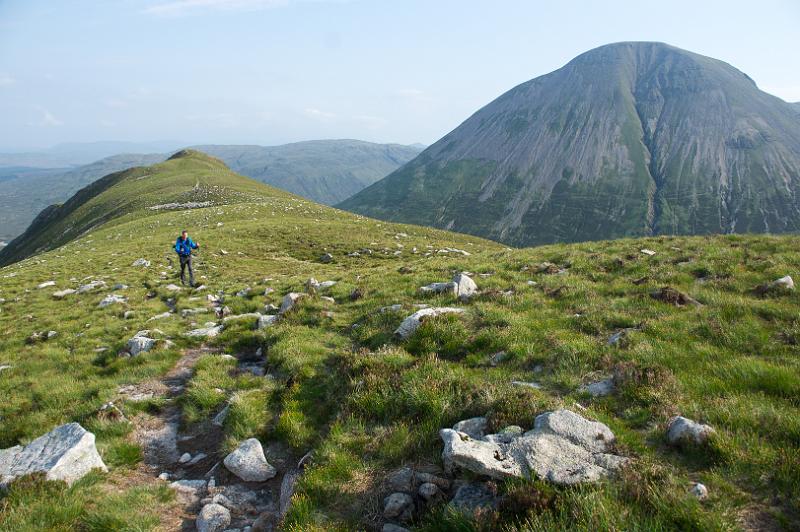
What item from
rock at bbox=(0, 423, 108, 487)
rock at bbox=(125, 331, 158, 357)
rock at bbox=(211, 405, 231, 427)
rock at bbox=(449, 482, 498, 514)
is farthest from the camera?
rock at bbox=(125, 331, 158, 357)

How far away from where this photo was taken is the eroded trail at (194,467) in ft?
21.7

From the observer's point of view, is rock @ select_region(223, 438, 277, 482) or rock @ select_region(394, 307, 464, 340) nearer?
rock @ select_region(223, 438, 277, 482)

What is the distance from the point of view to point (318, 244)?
37469 millimetres

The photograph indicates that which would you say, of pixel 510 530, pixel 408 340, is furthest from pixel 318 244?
pixel 510 530

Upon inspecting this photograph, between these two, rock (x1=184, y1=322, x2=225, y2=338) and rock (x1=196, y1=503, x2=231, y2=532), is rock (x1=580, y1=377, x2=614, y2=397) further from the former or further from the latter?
rock (x1=184, y1=322, x2=225, y2=338)

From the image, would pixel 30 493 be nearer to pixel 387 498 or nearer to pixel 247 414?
pixel 247 414

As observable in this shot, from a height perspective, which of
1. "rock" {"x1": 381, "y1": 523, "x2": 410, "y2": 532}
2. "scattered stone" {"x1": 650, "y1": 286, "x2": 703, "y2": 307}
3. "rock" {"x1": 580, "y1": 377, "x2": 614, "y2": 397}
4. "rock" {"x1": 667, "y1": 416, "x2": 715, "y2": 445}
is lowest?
"rock" {"x1": 381, "y1": 523, "x2": 410, "y2": 532}

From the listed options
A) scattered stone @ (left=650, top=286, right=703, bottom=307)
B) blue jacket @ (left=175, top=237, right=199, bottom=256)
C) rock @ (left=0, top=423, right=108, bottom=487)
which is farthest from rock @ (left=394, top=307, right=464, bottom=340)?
blue jacket @ (left=175, top=237, right=199, bottom=256)

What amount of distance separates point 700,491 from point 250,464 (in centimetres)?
680

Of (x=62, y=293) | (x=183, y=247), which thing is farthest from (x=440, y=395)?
(x=62, y=293)

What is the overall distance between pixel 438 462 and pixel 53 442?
7.40 m

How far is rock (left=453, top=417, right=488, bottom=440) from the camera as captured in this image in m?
6.43

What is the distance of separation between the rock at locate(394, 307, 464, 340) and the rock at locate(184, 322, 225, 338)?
7.30 m

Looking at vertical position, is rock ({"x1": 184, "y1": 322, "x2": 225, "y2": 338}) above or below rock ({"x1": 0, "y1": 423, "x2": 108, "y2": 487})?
below
